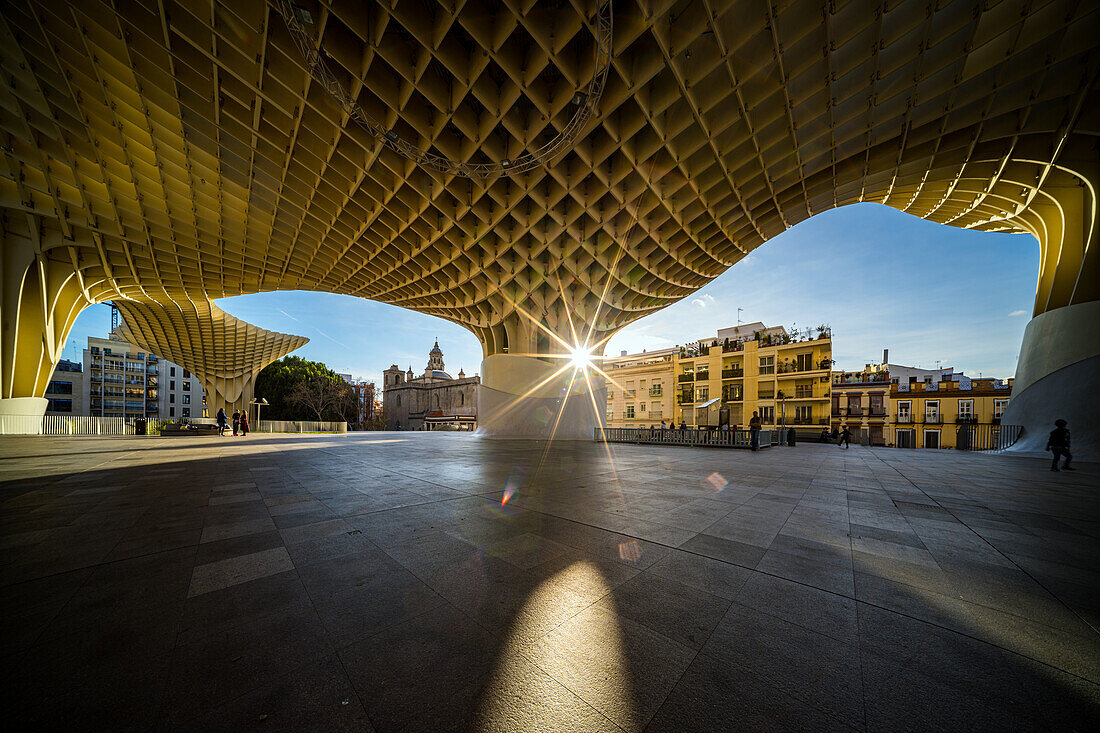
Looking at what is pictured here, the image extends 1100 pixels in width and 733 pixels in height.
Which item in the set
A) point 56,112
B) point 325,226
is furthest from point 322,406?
point 56,112

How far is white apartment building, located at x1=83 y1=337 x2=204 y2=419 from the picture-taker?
59594 millimetres

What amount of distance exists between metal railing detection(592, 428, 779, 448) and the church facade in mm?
24983

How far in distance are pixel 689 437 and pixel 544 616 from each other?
1672cm

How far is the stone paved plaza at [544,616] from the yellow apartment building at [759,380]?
83.6 feet

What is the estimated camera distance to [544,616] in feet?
7.91

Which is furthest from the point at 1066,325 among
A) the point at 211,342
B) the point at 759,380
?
the point at 211,342

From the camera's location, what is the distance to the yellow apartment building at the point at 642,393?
38938mm

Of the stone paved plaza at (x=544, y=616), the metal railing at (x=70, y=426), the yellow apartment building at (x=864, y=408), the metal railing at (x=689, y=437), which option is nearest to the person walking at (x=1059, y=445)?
the stone paved plaza at (x=544, y=616)

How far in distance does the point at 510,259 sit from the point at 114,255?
21.8 m

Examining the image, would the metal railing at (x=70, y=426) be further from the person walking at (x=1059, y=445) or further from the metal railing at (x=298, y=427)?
the person walking at (x=1059, y=445)

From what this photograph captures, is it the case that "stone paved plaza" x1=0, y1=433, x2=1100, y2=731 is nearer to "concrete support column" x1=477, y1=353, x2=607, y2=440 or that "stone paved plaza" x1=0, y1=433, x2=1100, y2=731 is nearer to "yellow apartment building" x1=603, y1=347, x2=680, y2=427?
"concrete support column" x1=477, y1=353, x2=607, y2=440

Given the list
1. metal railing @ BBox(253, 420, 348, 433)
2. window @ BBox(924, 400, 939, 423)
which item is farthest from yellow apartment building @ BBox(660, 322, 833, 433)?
metal railing @ BBox(253, 420, 348, 433)

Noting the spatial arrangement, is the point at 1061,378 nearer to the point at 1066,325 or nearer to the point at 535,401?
the point at 1066,325

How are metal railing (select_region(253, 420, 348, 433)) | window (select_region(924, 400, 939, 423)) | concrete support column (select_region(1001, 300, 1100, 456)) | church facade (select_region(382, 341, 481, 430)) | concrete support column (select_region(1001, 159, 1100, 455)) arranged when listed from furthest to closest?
church facade (select_region(382, 341, 481, 430)), metal railing (select_region(253, 420, 348, 433)), window (select_region(924, 400, 939, 423)), concrete support column (select_region(1001, 159, 1100, 455)), concrete support column (select_region(1001, 300, 1100, 456))
